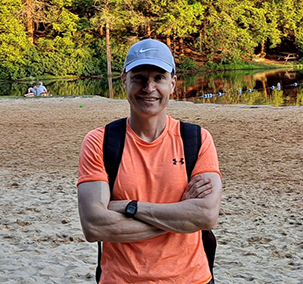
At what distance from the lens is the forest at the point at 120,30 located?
130 feet

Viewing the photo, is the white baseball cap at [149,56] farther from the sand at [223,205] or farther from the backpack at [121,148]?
the sand at [223,205]

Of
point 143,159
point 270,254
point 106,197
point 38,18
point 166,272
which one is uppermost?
point 38,18

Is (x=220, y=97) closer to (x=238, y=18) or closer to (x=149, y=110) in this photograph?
(x=149, y=110)

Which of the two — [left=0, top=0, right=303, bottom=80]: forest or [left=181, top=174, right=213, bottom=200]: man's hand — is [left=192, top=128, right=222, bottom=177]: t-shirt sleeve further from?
[left=0, top=0, right=303, bottom=80]: forest

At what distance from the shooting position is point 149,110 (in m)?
1.85

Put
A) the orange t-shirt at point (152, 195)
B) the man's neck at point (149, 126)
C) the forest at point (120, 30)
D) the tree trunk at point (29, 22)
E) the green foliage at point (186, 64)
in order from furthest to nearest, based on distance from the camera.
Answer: the green foliage at point (186, 64) < the forest at point (120, 30) < the tree trunk at point (29, 22) < the man's neck at point (149, 126) < the orange t-shirt at point (152, 195)

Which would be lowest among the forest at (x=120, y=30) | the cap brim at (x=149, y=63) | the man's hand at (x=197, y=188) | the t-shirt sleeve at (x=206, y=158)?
the man's hand at (x=197, y=188)

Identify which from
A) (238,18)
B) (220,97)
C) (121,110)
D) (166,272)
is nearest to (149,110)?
(166,272)

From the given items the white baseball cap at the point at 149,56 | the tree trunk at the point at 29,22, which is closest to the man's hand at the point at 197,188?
the white baseball cap at the point at 149,56

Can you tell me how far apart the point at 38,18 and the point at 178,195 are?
40.9 m

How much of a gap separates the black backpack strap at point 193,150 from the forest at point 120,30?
3768cm

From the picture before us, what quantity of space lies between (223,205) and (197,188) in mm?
3965

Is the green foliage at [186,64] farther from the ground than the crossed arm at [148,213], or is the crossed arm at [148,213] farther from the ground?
the green foliage at [186,64]

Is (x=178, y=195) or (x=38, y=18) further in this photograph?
(x=38, y=18)
